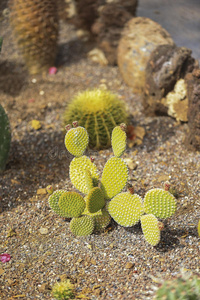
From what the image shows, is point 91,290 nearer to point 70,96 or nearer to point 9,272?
point 9,272

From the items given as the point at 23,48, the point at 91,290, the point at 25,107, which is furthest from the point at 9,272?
the point at 23,48

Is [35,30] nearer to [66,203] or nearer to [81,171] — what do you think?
[81,171]

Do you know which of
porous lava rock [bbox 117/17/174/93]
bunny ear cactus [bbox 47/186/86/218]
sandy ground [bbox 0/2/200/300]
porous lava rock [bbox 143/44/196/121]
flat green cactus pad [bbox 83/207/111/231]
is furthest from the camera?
porous lava rock [bbox 117/17/174/93]

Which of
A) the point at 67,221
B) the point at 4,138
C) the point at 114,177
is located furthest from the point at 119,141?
the point at 4,138

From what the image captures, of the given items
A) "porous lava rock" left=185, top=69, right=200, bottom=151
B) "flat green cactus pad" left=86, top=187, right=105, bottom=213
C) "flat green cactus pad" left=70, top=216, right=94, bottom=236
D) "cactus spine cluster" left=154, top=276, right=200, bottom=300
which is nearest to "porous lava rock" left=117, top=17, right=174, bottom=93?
"porous lava rock" left=185, top=69, right=200, bottom=151

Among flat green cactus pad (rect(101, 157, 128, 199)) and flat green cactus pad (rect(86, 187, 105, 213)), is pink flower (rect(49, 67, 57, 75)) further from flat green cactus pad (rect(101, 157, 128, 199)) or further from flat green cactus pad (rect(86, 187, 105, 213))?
flat green cactus pad (rect(86, 187, 105, 213))

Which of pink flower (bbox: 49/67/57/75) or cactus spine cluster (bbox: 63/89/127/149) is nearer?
cactus spine cluster (bbox: 63/89/127/149)

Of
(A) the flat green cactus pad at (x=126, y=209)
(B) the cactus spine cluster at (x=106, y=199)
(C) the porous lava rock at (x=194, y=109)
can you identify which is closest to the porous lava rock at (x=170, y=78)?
(C) the porous lava rock at (x=194, y=109)
